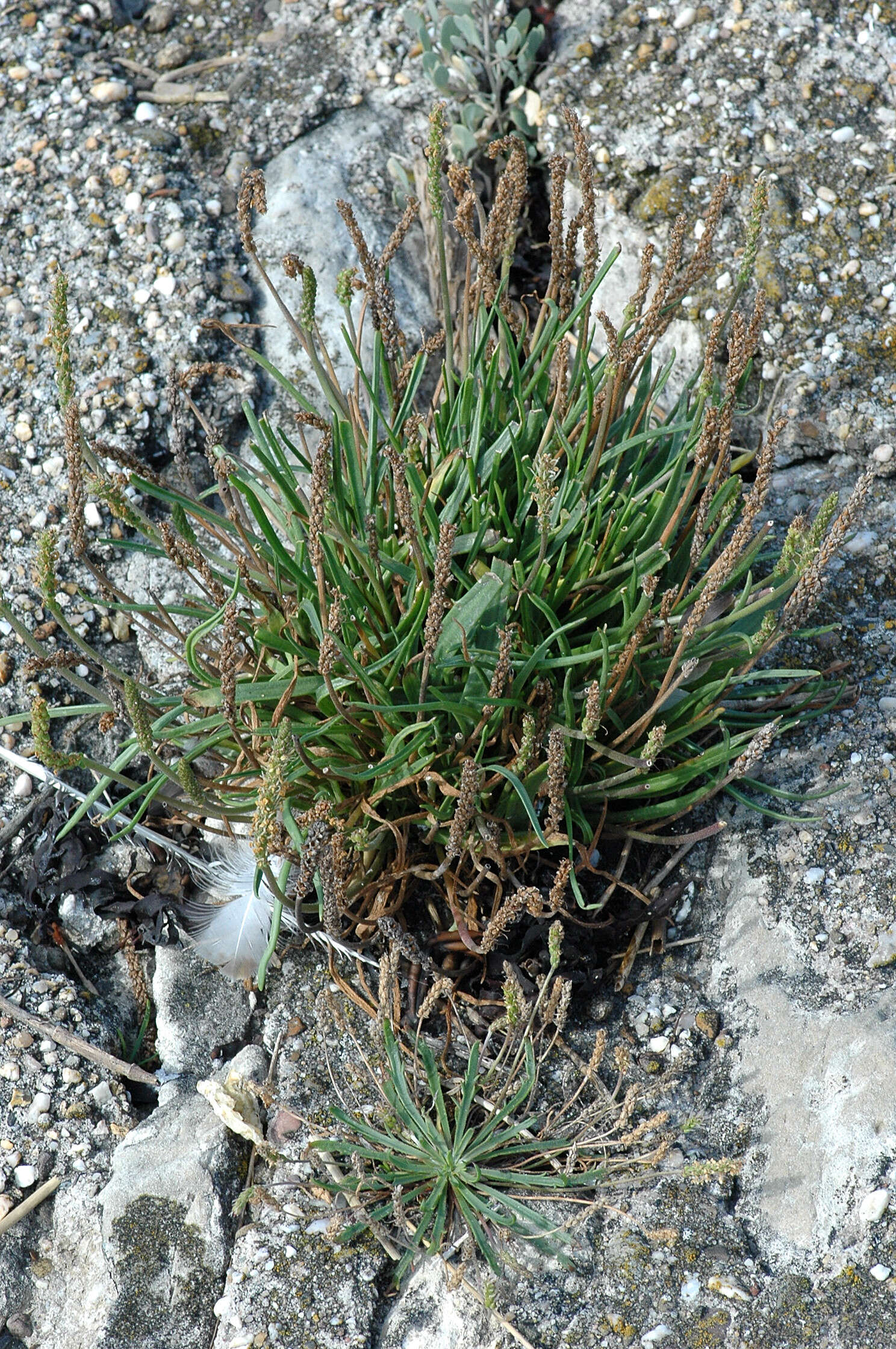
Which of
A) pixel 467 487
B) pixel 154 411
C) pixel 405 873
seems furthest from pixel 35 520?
pixel 405 873

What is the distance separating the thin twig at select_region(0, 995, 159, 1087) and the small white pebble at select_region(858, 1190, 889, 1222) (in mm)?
1514

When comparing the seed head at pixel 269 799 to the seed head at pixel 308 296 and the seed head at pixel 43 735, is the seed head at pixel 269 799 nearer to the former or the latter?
the seed head at pixel 43 735

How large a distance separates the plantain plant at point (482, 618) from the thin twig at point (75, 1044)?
52 centimetres

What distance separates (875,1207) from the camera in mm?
1996

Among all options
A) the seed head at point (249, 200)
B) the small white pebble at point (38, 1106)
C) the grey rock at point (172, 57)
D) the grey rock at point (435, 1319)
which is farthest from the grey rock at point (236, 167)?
the grey rock at point (435, 1319)

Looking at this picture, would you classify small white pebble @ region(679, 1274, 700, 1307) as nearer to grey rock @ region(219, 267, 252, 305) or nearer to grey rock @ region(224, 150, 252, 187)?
grey rock @ region(219, 267, 252, 305)

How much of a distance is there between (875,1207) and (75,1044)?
1694 millimetres

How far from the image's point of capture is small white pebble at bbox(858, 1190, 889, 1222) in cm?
199

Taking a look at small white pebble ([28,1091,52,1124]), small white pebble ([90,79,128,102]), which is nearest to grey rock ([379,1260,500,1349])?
small white pebble ([28,1091,52,1124])

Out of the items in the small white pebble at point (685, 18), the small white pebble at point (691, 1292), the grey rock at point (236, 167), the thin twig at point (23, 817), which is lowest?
the small white pebble at point (691, 1292)

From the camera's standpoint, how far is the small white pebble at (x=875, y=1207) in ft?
6.54

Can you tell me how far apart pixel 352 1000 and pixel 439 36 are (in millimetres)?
3065

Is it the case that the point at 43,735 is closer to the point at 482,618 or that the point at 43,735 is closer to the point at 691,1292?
the point at 482,618

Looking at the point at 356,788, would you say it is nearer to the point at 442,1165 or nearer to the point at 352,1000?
the point at 352,1000
